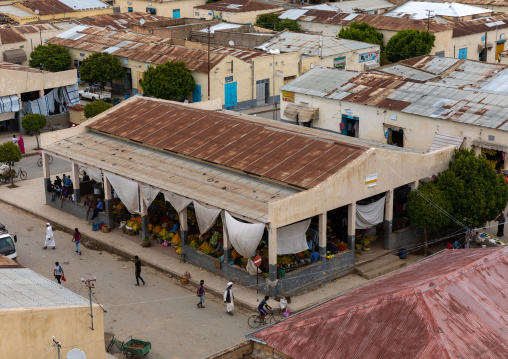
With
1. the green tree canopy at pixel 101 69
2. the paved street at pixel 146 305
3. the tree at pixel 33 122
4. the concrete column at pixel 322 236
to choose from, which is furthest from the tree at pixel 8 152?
the concrete column at pixel 322 236

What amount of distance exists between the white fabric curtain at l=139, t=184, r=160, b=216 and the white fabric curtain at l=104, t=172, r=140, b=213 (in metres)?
0.25

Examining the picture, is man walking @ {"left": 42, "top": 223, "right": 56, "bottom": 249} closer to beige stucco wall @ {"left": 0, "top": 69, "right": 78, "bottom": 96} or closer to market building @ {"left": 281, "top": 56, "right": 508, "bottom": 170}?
market building @ {"left": 281, "top": 56, "right": 508, "bottom": 170}

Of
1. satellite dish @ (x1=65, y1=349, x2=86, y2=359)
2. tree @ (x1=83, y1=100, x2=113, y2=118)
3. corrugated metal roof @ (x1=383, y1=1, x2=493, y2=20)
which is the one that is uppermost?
corrugated metal roof @ (x1=383, y1=1, x2=493, y2=20)

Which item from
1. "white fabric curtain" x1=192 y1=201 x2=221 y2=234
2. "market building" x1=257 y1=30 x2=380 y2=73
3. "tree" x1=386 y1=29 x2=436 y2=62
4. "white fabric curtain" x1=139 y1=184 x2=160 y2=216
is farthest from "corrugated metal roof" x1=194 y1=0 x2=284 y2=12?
"white fabric curtain" x1=192 y1=201 x2=221 y2=234

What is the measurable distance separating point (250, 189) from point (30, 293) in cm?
1068

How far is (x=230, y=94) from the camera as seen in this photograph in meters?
53.5

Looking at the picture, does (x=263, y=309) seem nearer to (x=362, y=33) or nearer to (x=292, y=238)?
(x=292, y=238)

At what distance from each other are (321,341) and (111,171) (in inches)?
673

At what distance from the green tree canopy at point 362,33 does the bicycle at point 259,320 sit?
4118 centimetres

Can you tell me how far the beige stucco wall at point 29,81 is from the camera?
160 feet

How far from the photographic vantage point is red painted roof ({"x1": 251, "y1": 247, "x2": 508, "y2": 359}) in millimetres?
17547

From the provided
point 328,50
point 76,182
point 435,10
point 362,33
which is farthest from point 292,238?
point 435,10

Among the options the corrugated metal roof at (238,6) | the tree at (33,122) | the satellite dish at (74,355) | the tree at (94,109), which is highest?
the corrugated metal roof at (238,6)

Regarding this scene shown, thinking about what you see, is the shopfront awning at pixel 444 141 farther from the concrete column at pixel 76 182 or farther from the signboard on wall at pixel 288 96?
the concrete column at pixel 76 182
